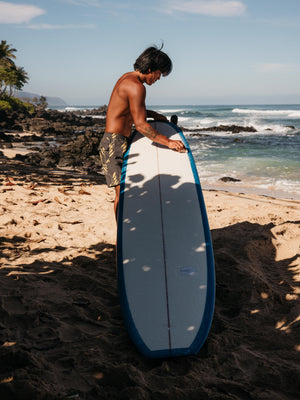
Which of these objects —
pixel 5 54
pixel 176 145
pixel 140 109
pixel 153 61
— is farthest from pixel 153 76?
pixel 5 54

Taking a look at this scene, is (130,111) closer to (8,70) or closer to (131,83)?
(131,83)

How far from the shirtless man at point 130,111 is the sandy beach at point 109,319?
4.28 feet

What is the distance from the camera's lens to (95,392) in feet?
6.50

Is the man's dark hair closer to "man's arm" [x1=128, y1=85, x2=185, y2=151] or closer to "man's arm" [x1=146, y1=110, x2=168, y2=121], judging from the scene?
"man's arm" [x1=128, y1=85, x2=185, y2=151]

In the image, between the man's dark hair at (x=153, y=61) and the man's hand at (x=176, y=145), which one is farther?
the man's hand at (x=176, y=145)

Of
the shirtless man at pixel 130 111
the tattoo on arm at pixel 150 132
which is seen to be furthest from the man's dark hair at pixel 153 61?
the tattoo on arm at pixel 150 132

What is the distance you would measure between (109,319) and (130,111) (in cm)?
227

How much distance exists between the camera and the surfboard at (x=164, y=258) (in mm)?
2566

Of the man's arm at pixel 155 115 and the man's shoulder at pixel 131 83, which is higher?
the man's shoulder at pixel 131 83

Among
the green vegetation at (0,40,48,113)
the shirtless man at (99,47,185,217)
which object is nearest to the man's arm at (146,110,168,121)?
the shirtless man at (99,47,185,217)

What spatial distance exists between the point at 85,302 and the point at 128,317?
0.68m

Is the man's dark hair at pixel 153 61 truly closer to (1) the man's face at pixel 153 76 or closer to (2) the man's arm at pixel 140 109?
(1) the man's face at pixel 153 76

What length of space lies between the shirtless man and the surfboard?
190 millimetres

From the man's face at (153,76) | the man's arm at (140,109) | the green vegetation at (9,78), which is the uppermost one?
the green vegetation at (9,78)
